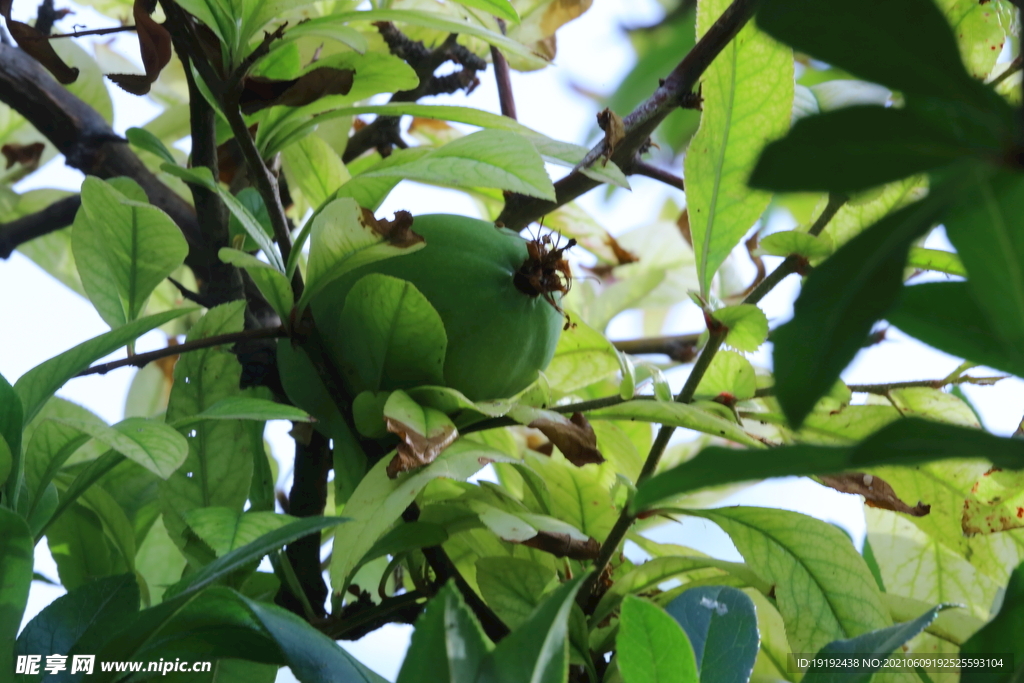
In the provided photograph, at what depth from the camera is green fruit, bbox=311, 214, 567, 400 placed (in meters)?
0.42

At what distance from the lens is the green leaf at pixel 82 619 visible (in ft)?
1.19

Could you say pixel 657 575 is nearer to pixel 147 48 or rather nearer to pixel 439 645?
Result: pixel 439 645

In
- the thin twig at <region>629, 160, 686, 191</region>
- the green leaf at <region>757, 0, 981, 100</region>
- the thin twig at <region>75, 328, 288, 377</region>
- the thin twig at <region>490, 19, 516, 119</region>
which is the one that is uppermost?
the thin twig at <region>490, 19, 516, 119</region>

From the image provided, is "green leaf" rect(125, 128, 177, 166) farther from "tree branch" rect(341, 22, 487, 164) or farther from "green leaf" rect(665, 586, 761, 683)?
"green leaf" rect(665, 586, 761, 683)

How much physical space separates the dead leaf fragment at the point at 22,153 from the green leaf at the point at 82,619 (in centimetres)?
51

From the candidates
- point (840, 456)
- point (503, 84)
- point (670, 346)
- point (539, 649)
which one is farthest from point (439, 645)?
point (670, 346)

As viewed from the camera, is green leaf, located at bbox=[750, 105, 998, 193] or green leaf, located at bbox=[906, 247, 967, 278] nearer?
green leaf, located at bbox=[750, 105, 998, 193]

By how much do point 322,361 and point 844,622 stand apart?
0.30 metres

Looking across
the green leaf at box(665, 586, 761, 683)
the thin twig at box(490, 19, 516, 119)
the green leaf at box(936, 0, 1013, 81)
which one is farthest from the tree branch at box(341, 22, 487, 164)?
the green leaf at box(665, 586, 761, 683)

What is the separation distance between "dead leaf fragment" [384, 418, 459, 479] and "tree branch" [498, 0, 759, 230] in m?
0.15

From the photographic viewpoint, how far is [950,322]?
0.24 metres

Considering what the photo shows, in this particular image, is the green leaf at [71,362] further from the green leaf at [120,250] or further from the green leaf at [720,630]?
the green leaf at [720,630]

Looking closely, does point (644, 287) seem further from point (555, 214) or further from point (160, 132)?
point (160, 132)

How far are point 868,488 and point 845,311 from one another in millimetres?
267
